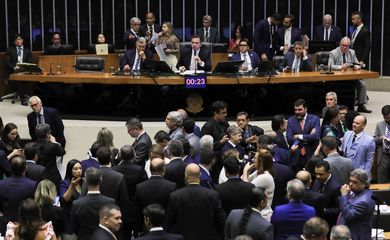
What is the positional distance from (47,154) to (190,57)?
673 centimetres

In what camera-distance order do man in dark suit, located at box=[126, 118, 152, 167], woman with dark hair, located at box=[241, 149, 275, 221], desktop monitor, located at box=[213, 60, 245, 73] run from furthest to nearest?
desktop monitor, located at box=[213, 60, 245, 73] → man in dark suit, located at box=[126, 118, 152, 167] → woman with dark hair, located at box=[241, 149, 275, 221]

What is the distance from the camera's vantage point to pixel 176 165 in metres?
11.1

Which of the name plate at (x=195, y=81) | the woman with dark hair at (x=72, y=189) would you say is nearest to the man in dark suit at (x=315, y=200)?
the woman with dark hair at (x=72, y=189)

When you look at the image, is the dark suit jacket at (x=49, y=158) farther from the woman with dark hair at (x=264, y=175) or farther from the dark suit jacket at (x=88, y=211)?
the woman with dark hair at (x=264, y=175)

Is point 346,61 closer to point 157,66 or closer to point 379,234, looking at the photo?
point 157,66

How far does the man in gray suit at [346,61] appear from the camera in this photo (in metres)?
18.5

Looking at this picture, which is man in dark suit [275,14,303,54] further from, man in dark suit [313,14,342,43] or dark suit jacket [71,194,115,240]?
dark suit jacket [71,194,115,240]

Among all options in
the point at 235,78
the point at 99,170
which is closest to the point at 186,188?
the point at 99,170

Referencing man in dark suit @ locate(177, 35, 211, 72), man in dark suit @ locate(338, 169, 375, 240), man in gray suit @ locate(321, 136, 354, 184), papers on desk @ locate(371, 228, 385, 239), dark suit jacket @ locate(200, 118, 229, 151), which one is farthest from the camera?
man in dark suit @ locate(177, 35, 211, 72)

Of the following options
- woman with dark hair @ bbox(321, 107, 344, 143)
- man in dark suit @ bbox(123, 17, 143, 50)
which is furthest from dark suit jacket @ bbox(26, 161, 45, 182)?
man in dark suit @ bbox(123, 17, 143, 50)

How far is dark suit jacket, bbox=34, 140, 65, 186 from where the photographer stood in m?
11.7

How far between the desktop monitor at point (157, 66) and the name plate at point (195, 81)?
542 millimetres

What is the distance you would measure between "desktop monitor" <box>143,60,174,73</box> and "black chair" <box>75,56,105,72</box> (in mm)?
1296

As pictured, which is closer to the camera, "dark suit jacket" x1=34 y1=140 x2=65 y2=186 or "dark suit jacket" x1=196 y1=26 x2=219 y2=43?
"dark suit jacket" x1=34 y1=140 x2=65 y2=186
